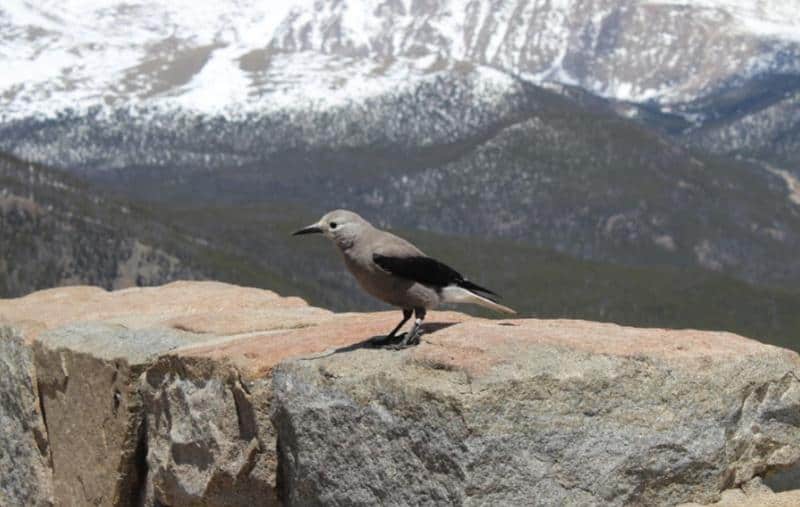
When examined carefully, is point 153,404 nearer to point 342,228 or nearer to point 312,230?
point 312,230

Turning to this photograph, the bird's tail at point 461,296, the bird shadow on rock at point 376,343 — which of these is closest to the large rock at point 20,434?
the bird shadow on rock at point 376,343

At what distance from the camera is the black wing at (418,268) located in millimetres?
12211

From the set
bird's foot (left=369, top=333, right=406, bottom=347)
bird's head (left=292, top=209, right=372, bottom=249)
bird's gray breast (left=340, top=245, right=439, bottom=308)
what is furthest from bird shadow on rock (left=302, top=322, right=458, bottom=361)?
bird's head (left=292, top=209, right=372, bottom=249)

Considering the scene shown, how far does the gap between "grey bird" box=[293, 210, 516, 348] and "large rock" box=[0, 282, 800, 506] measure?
1.25ft

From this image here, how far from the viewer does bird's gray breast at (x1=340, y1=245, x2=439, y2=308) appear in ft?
40.4

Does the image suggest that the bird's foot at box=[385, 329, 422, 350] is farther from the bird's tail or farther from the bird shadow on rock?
the bird's tail

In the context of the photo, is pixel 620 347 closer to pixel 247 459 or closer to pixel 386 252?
pixel 386 252

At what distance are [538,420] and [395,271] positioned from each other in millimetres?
2707

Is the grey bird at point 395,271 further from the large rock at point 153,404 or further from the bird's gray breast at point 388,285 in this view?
the large rock at point 153,404

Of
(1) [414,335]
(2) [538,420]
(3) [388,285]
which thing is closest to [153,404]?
(3) [388,285]

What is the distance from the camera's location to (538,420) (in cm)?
1006

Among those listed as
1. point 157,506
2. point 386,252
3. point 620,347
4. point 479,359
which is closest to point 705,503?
point 620,347

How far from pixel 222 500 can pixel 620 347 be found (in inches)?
157

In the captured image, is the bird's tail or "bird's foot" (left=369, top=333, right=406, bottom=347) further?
the bird's tail
